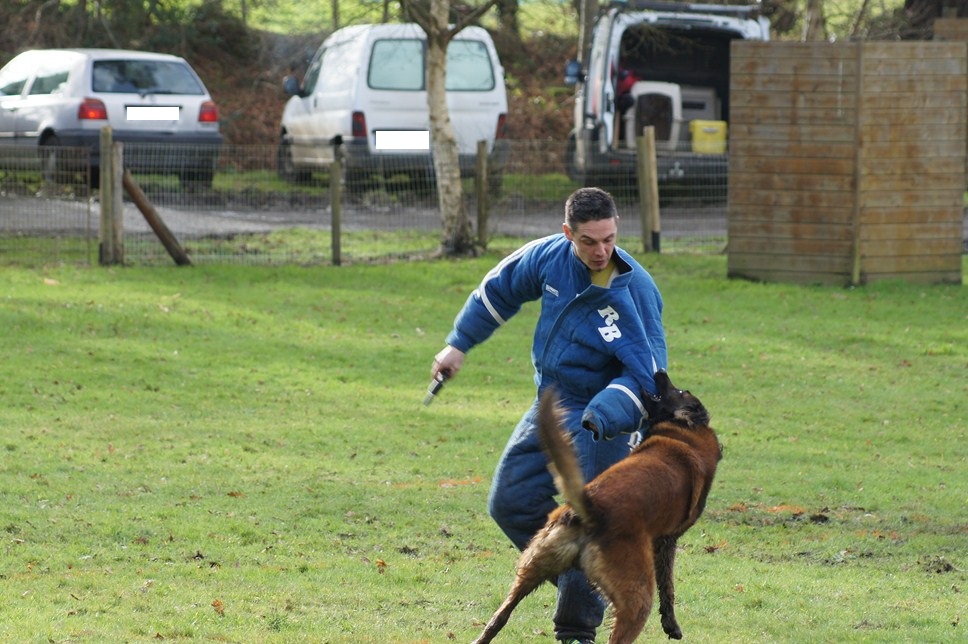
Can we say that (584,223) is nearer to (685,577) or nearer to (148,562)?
(685,577)

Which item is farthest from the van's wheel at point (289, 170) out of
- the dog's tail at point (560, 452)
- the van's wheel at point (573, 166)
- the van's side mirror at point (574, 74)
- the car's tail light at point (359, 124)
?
the dog's tail at point (560, 452)

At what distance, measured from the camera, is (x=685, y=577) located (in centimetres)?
636

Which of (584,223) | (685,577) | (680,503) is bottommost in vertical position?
(685,577)

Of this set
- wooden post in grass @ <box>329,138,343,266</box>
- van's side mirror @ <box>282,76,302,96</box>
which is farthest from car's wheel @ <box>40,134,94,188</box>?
van's side mirror @ <box>282,76,302,96</box>

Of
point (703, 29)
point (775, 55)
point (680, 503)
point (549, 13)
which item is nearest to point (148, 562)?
point (680, 503)

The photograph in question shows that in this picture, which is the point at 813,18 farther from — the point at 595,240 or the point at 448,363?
the point at 595,240

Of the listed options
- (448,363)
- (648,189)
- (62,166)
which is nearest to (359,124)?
(648,189)

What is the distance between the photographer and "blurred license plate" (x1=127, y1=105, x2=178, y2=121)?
17.9m

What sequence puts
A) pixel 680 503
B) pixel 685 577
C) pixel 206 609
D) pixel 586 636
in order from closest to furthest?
pixel 680 503 < pixel 586 636 < pixel 206 609 < pixel 685 577

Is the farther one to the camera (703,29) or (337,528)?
(703,29)

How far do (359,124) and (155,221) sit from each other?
152 inches

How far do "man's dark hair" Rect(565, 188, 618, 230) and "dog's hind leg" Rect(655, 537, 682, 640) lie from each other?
119 centimetres

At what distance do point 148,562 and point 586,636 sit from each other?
7.47 feet

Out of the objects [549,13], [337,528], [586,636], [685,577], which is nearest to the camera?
[586,636]
